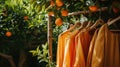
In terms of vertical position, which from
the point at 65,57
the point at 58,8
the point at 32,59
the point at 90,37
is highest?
the point at 58,8

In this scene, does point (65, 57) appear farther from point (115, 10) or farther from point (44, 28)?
point (44, 28)

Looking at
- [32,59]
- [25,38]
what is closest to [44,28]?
[25,38]

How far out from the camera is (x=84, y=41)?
70.3 inches

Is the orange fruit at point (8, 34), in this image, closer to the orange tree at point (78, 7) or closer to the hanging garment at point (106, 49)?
the orange tree at point (78, 7)

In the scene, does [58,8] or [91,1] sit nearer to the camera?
[91,1]

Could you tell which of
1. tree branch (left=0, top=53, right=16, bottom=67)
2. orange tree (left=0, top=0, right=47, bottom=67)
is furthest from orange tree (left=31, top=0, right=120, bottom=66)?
tree branch (left=0, top=53, right=16, bottom=67)

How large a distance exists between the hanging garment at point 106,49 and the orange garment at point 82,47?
91 mm

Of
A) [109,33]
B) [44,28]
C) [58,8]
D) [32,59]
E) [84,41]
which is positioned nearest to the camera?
[109,33]

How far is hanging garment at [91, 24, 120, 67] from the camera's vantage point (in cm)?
162

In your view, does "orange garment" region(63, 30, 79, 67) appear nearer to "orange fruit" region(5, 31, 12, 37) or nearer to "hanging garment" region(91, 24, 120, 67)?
"hanging garment" region(91, 24, 120, 67)

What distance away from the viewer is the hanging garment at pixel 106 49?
162 centimetres

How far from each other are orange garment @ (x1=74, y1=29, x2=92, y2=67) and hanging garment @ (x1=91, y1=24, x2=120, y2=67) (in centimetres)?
9

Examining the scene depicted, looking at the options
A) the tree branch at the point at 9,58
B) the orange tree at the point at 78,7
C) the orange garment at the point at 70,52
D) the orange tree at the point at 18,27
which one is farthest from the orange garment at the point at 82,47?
the tree branch at the point at 9,58

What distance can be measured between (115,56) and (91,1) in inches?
19.1
